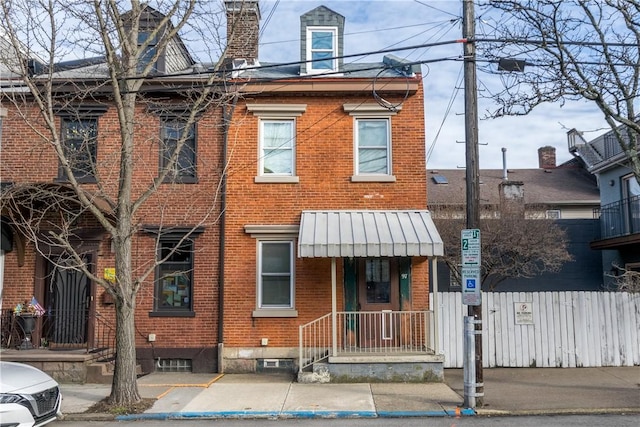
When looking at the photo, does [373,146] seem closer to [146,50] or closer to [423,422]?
[146,50]

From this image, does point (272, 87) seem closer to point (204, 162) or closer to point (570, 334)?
point (204, 162)

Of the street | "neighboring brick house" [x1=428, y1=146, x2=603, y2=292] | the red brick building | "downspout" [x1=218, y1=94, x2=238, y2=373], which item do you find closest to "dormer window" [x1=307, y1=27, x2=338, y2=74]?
the red brick building

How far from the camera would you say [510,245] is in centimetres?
2148

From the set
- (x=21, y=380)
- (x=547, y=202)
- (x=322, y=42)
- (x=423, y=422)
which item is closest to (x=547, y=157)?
(x=547, y=202)

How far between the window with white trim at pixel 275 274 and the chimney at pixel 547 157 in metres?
29.6

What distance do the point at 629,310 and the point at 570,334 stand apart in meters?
1.52

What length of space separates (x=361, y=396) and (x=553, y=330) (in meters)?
5.69

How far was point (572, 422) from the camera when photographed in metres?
8.41

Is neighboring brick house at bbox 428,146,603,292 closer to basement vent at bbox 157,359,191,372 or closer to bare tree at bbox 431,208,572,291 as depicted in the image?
bare tree at bbox 431,208,572,291

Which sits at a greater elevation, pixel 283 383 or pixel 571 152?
pixel 571 152

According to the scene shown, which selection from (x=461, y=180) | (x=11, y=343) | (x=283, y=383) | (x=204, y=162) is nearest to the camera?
(x=283, y=383)

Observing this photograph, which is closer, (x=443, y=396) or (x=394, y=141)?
(x=443, y=396)

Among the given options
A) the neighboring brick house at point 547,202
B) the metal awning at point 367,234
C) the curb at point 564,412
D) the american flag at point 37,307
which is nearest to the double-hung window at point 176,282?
the american flag at point 37,307

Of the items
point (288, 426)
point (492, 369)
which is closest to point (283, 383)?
point (288, 426)
